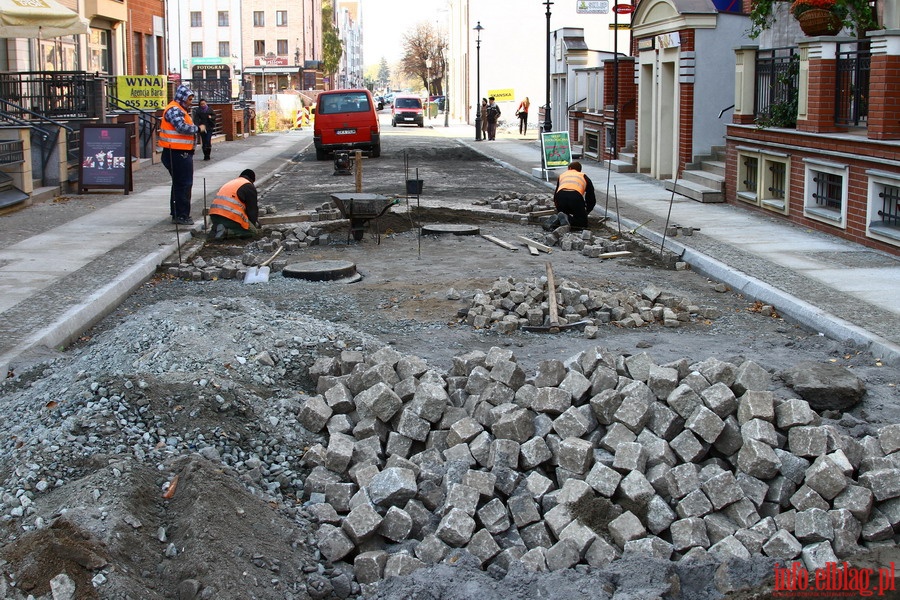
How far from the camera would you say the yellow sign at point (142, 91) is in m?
27.4

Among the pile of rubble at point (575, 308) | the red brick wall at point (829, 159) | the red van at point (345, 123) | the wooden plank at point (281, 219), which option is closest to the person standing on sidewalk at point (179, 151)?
the wooden plank at point (281, 219)

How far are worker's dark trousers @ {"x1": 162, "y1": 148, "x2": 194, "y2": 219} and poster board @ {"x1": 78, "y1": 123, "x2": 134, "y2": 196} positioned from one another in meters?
4.65

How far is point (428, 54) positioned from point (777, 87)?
95544 millimetres

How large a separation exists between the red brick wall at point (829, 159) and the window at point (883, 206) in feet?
0.34

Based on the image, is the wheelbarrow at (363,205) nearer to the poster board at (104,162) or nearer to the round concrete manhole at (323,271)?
the round concrete manhole at (323,271)

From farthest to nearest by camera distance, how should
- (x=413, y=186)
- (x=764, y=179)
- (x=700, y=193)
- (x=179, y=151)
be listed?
1. (x=700, y=193)
2. (x=764, y=179)
3. (x=413, y=186)
4. (x=179, y=151)

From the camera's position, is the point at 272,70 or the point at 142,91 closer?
the point at 142,91

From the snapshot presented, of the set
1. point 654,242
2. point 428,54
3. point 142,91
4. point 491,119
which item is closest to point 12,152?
point 142,91

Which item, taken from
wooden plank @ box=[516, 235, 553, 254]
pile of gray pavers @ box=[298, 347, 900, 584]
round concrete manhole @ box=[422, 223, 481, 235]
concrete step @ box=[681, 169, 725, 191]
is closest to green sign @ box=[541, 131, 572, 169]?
concrete step @ box=[681, 169, 725, 191]

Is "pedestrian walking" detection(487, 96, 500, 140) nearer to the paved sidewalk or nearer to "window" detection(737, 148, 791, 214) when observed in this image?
the paved sidewalk

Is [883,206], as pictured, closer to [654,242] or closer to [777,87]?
[654,242]

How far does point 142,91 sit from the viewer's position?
27.7 meters

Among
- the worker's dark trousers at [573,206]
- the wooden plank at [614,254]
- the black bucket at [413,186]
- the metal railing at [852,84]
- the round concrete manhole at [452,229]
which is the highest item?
the metal railing at [852,84]

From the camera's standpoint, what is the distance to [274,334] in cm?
802
